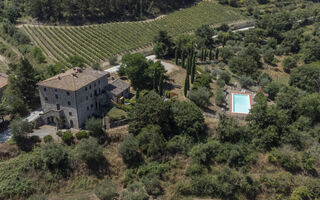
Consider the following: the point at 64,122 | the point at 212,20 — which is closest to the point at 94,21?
the point at 212,20

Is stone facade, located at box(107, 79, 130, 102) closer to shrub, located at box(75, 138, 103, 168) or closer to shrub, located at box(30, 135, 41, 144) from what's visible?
shrub, located at box(75, 138, 103, 168)

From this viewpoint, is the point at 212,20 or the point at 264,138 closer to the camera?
the point at 264,138

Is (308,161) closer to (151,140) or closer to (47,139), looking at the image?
(151,140)

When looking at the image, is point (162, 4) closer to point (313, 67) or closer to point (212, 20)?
point (212, 20)

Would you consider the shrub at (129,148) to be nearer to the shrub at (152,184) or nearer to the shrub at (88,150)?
the shrub at (88,150)

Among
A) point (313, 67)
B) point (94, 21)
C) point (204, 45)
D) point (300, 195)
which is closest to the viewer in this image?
point (300, 195)

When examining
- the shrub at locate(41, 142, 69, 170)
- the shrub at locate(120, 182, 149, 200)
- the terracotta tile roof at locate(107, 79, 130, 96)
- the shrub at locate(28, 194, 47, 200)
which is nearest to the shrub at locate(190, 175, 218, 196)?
the shrub at locate(120, 182, 149, 200)

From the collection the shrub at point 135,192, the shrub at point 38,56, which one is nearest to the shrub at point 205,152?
the shrub at point 135,192
